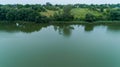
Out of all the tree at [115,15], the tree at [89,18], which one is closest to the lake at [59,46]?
the tree at [89,18]

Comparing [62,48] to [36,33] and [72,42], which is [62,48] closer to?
[72,42]

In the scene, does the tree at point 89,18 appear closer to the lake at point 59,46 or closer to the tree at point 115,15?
the lake at point 59,46

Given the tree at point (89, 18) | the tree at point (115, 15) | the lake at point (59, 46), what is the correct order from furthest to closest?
the tree at point (115, 15)
the tree at point (89, 18)
the lake at point (59, 46)

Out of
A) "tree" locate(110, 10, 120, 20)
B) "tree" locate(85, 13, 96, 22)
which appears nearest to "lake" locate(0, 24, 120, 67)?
"tree" locate(85, 13, 96, 22)

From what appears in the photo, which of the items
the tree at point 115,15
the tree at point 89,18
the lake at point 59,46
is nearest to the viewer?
the lake at point 59,46

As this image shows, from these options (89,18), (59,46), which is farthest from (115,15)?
(59,46)

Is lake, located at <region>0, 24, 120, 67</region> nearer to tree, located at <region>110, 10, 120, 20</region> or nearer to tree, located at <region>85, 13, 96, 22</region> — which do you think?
tree, located at <region>85, 13, 96, 22</region>

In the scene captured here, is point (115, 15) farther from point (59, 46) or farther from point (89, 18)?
point (59, 46)

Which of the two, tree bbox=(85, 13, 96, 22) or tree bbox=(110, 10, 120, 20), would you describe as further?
tree bbox=(110, 10, 120, 20)

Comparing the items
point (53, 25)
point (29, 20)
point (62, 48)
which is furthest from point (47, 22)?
point (62, 48)
